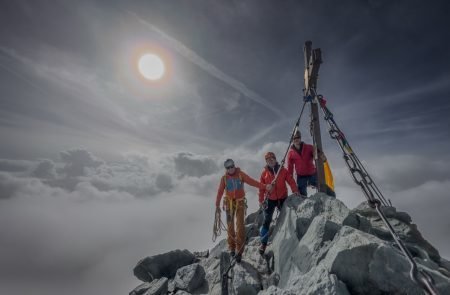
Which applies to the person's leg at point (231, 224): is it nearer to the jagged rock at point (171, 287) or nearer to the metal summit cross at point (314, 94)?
the metal summit cross at point (314, 94)

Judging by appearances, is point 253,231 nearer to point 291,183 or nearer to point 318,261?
point 291,183

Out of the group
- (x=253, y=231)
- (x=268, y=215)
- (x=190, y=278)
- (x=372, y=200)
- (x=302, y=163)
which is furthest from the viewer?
(x=253, y=231)

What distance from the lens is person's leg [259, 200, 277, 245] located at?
9.50m

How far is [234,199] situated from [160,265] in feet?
27.0

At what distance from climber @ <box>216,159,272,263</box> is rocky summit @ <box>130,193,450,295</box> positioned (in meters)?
0.56

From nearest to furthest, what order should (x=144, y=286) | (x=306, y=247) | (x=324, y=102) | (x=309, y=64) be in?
(x=306, y=247), (x=324, y=102), (x=309, y=64), (x=144, y=286)

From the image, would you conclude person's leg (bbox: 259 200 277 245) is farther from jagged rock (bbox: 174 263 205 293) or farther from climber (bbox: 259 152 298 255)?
jagged rock (bbox: 174 263 205 293)

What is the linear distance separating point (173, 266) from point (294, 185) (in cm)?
987

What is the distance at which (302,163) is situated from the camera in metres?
10.5

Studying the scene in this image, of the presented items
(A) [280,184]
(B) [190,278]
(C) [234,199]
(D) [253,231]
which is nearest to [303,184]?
(A) [280,184]

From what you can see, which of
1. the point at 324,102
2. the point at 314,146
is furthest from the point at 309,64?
the point at 314,146

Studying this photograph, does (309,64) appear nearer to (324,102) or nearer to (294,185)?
(324,102)

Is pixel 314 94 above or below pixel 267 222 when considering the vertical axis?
above

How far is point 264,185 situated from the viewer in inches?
385
